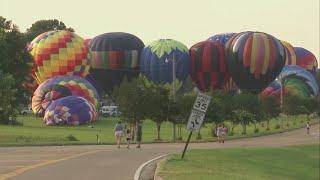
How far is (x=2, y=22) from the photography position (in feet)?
234

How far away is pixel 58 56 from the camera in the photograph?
78.9 metres

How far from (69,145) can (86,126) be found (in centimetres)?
2756

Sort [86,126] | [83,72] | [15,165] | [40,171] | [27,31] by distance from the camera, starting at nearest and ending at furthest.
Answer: [40,171] → [15,165] → [86,126] → [83,72] → [27,31]

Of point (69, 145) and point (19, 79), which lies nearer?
point (69, 145)

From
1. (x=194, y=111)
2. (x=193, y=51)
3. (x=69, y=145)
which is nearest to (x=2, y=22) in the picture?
(x=193, y=51)

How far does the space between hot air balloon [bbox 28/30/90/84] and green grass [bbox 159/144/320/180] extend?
4315 centimetres

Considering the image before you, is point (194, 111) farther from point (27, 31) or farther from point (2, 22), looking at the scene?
point (27, 31)

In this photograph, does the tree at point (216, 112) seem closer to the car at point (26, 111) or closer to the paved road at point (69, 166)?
the paved road at point (69, 166)

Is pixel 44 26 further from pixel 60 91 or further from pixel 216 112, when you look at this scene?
pixel 216 112

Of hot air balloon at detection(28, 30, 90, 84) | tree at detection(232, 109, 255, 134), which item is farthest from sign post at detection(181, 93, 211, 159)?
hot air balloon at detection(28, 30, 90, 84)

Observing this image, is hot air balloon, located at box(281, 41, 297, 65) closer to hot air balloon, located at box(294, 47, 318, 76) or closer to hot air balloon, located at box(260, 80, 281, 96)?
hot air balloon, located at box(294, 47, 318, 76)

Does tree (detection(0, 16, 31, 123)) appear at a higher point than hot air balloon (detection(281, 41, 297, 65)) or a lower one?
lower

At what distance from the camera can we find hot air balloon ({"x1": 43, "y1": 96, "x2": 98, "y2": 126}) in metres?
63.0

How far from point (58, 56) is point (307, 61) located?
5686 cm
